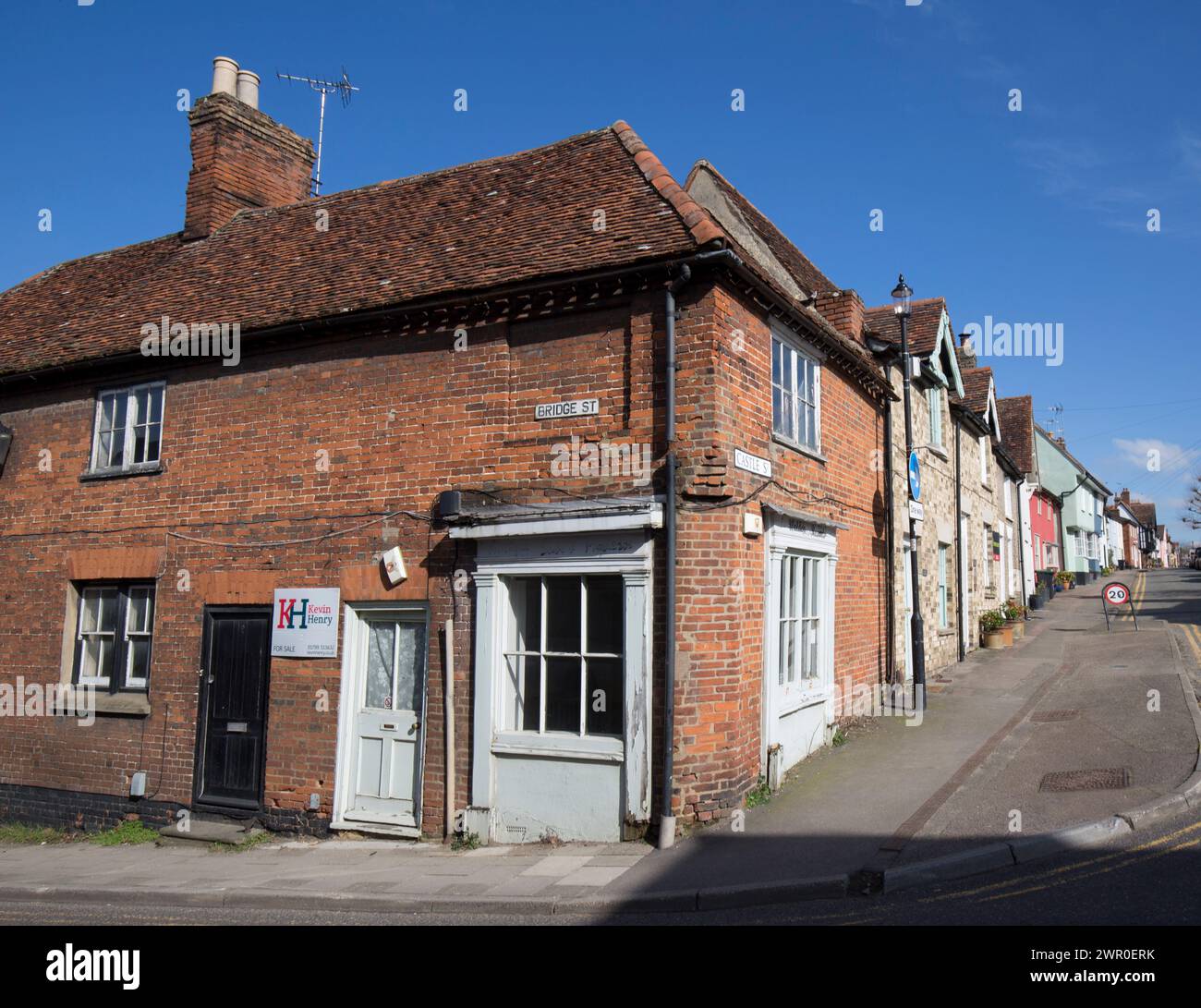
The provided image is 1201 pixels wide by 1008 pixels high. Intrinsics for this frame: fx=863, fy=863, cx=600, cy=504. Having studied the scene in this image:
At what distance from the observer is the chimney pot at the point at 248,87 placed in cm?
Answer: 1535

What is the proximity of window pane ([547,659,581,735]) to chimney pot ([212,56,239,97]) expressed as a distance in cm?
1248

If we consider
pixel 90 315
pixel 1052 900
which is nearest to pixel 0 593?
pixel 90 315

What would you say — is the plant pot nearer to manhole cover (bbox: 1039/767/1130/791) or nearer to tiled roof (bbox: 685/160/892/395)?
tiled roof (bbox: 685/160/892/395)

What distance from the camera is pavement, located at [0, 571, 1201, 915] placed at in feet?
21.7

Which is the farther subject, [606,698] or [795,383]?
[795,383]

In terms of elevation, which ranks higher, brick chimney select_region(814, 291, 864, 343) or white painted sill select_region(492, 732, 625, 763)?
brick chimney select_region(814, 291, 864, 343)

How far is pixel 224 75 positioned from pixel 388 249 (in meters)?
6.79

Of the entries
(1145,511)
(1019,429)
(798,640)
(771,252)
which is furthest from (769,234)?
(1145,511)

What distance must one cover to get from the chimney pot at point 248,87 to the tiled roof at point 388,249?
7.46 feet

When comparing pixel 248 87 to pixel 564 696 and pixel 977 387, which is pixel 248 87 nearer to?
pixel 564 696

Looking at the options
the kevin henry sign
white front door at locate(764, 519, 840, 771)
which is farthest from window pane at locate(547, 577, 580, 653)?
the kevin henry sign

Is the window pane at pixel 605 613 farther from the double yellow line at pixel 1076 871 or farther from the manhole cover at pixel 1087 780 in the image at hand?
the manhole cover at pixel 1087 780

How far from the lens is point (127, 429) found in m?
11.9
